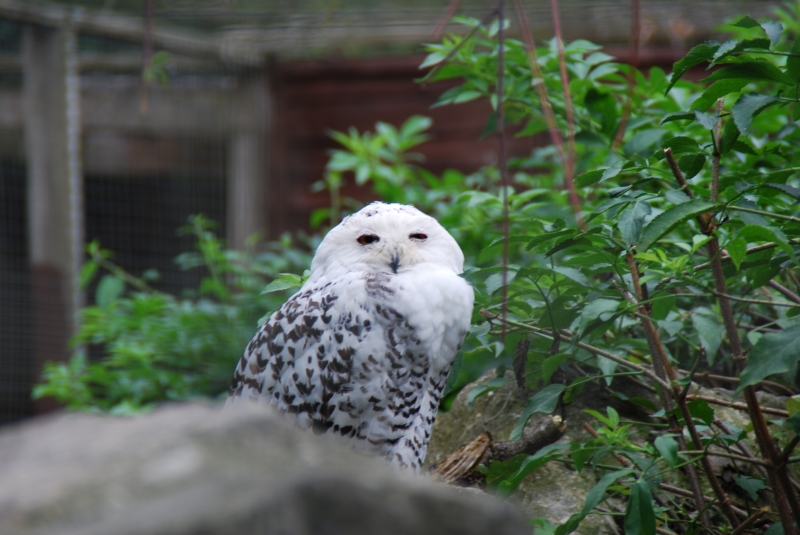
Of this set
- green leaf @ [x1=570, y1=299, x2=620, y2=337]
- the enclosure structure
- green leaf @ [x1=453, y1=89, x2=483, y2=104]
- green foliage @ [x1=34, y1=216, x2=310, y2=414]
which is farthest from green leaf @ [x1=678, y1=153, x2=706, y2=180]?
the enclosure structure

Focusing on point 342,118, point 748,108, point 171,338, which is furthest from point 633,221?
point 342,118

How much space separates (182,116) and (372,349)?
3.48 meters

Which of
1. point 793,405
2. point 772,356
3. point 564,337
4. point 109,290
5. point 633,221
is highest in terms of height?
point 633,221

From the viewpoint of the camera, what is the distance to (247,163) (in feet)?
16.0

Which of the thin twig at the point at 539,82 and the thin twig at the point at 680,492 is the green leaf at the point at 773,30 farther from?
the thin twig at the point at 680,492

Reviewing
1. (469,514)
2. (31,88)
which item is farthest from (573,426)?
(31,88)

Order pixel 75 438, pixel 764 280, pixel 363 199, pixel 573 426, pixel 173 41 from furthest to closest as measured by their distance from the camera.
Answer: pixel 363 199 < pixel 173 41 < pixel 573 426 < pixel 764 280 < pixel 75 438

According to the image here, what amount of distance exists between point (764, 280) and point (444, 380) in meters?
0.87

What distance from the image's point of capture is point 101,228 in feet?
15.5

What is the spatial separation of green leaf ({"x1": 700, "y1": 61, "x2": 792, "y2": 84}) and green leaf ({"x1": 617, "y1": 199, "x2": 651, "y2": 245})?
11.8 inches

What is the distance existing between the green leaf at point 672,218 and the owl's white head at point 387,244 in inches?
31.7

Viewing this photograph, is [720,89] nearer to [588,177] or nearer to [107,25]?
[588,177]

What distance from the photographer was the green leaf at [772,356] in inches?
48.7

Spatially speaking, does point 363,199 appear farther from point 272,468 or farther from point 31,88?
point 272,468
